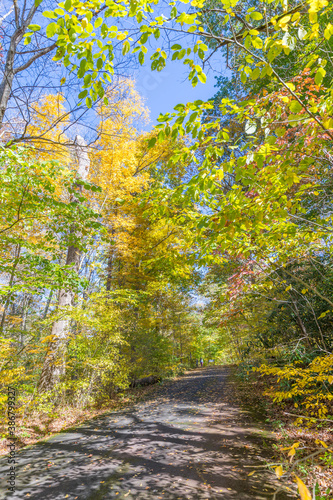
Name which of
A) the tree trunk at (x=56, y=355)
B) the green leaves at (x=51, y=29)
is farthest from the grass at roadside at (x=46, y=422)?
the green leaves at (x=51, y=29)

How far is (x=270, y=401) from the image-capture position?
685 cm

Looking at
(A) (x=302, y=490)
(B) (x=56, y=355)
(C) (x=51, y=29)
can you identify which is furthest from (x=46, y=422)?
(C) (x=51, y=29)

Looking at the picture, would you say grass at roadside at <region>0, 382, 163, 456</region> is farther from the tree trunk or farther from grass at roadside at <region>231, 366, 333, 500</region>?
grass at roadside at <region>231, 366, 333, 500</region>

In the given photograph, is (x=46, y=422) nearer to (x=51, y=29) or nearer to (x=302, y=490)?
(x=302, y=490)

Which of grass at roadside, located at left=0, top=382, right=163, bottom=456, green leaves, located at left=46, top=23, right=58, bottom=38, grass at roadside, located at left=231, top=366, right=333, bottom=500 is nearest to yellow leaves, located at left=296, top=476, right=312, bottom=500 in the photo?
grass at roadside, located at left=231, top=366, right=333, bottom=500

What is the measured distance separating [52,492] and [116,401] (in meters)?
5.79

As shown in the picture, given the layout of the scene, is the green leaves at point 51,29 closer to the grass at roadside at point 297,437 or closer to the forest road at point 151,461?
the grass at roadside at point 297,437

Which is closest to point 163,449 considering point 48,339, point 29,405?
point 29,405

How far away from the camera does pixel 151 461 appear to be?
3857 mm

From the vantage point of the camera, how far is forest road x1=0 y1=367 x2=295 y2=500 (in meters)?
3.06

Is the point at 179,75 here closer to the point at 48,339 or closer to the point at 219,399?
the point at 48,339

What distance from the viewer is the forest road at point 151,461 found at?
120 inches

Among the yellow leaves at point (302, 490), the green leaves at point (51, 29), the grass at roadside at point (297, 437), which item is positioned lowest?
the grass at roadside at point (297, 437)

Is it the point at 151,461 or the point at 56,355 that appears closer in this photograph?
the point at 151,461
